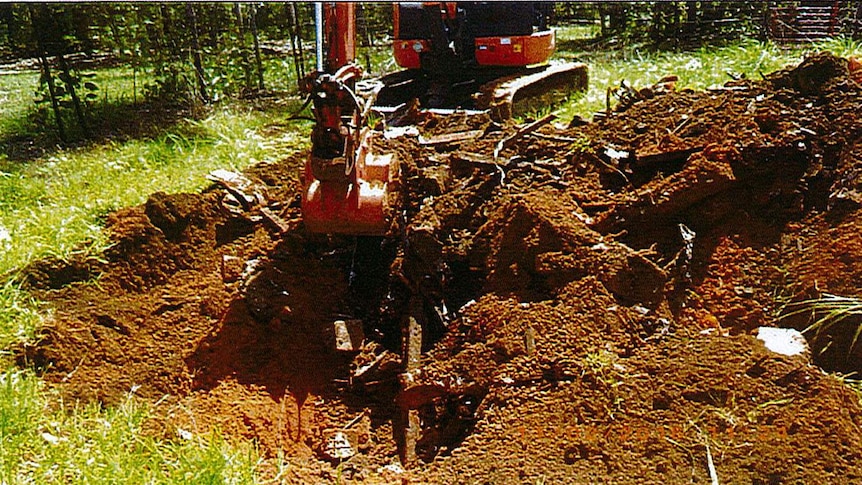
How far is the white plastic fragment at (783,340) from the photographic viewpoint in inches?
99.2

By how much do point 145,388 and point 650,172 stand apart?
Answer: 256 cm

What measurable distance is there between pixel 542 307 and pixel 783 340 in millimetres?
893

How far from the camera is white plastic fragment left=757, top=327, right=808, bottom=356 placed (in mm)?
2520

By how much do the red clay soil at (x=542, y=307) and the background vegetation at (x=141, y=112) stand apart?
0.66 ft

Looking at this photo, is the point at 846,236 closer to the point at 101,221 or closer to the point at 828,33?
the point at 101,221

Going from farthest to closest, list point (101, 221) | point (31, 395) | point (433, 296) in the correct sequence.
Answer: point (101, 221) → point (433, 296) → point (31, 395)

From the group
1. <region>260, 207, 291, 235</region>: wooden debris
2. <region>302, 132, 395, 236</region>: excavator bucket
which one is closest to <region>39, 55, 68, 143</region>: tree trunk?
<region>260, 207, 291, 235</region>: wooden debris

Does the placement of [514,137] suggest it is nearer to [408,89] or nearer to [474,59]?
[408,89]

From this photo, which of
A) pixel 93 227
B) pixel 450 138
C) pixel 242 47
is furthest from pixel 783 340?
pixel 242 47

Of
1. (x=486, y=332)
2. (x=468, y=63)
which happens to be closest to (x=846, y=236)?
(x=486, y=332)

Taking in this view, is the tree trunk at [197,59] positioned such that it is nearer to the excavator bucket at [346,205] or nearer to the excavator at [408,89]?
the excavator at [408,89]

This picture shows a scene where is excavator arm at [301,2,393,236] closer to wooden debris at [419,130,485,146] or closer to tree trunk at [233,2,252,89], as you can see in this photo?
wooden debris at [419,130,485,146]

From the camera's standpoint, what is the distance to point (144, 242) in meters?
3.88

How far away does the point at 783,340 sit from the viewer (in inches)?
102
